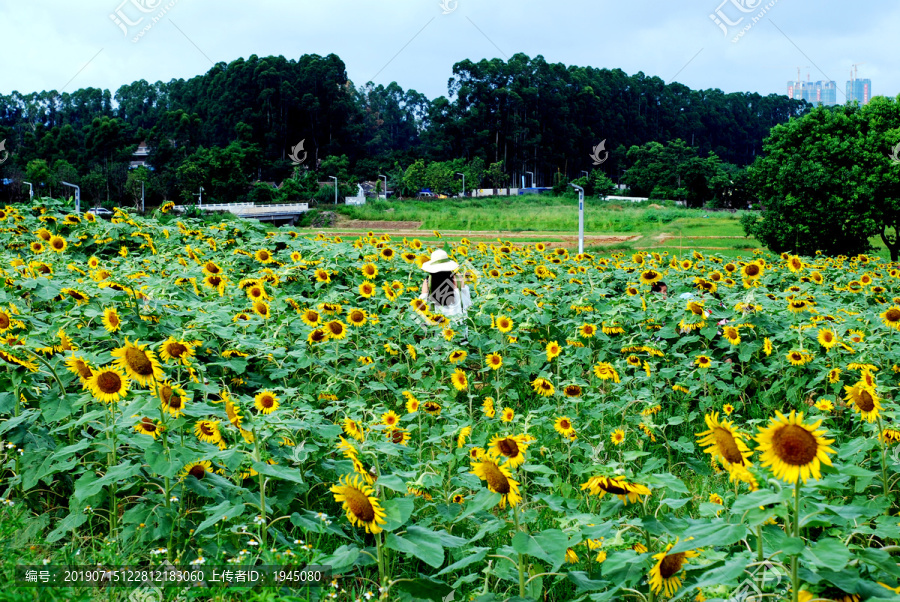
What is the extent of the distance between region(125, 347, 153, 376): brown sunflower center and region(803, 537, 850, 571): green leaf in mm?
1943

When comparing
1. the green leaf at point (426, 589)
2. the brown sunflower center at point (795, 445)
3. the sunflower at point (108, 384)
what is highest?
the brown sunflower center at point (795, 445)

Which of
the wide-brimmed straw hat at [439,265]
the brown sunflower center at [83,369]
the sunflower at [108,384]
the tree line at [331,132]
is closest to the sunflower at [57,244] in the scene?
the wide-brimmed straw hat at [439,265]

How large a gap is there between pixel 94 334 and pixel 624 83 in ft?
302

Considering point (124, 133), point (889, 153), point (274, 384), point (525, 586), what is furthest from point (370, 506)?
point (124, 133)

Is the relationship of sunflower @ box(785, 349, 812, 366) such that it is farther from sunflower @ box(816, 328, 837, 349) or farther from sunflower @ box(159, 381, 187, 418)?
sunflower @ box(159, 381, 187, 418)

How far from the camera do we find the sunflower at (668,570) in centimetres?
186

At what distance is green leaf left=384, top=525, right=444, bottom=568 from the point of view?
197cm

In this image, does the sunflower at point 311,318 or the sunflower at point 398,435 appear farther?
the sunflower at point 311,318

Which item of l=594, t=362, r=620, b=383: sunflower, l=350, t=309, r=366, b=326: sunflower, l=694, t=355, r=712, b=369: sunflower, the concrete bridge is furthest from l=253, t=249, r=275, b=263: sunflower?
the concrete bridge

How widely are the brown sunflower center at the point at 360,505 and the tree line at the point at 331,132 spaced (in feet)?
193

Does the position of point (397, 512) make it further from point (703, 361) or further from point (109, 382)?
point (703, 361)

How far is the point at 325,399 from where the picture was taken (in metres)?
3.51

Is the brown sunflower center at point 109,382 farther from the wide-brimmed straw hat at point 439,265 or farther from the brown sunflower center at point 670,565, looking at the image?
the wide-brimmed straw hat at point 439,265

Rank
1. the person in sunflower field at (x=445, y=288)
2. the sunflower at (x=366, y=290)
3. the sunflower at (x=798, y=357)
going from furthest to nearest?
the person in sunflower field at (x=445, y=288)
the sunflower at (x=366, y=290)
the sunflower at (x=798, y=357)
